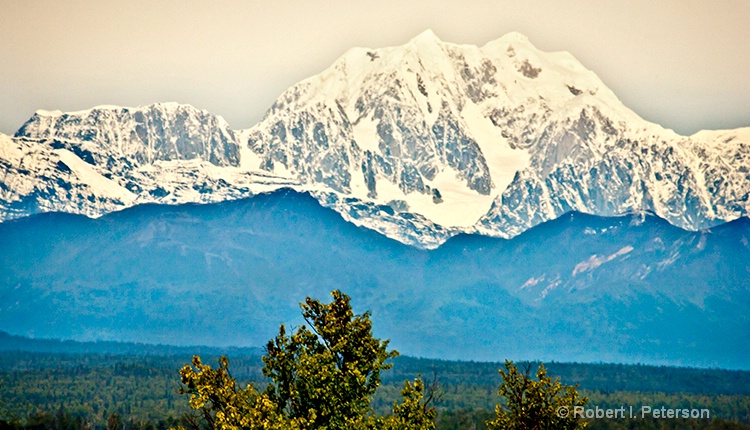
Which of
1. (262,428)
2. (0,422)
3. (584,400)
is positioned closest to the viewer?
(262,428)

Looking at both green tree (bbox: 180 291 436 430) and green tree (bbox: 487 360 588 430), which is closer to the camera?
green tree (bbox: 180 291 436 430)

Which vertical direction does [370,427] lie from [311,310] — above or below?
below

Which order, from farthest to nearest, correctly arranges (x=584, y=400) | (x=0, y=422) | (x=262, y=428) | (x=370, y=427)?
(x=0, y=422)
(x=584, y=400)
(x=370, y=427)
(x=262, y=428)

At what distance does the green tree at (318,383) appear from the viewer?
204 ft

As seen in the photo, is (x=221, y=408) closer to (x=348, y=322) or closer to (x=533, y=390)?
(x=348, y=322)

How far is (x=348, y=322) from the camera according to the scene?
65500 mm

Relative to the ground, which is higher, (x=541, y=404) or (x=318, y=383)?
(x=541, y=404)

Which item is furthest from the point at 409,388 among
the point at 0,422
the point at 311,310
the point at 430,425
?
the point at 0,422

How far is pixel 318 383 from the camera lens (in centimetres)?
6359

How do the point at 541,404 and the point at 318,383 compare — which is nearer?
the point at 318,383

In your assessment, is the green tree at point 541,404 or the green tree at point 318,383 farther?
the green tree at point 541,404

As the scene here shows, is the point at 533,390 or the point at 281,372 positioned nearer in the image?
the point at 281,372

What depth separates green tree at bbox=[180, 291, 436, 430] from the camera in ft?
204

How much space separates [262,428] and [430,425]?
31.4ft
